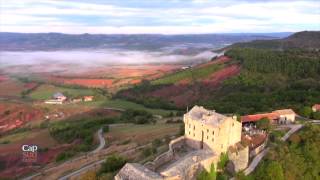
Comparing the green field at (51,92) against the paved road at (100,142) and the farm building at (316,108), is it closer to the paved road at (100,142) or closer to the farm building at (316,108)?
the paved road at (100,142)

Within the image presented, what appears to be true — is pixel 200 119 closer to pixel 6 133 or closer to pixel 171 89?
pixel 6 133

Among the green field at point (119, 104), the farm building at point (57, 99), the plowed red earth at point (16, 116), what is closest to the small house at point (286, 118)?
the green field at point (119, 104)

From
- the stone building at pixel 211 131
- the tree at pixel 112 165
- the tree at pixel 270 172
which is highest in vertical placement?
the stone building at pixel 211 131

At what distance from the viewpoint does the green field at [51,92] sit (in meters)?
138

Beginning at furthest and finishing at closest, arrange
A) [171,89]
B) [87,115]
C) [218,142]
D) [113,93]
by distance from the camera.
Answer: [113,93]
[171,89]
[87,115]
[218,142]

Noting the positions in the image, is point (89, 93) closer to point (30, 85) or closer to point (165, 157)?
point (30, 85)

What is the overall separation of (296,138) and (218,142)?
12.2m

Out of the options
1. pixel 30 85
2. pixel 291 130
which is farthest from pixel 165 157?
pixel 30 85

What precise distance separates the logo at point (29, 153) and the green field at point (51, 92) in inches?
2433

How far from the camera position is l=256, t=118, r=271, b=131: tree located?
173ft

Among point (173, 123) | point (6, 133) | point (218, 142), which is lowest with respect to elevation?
point (6, 133)

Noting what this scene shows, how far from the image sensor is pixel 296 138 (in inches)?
1950

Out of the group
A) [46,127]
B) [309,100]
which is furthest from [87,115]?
[309,100]

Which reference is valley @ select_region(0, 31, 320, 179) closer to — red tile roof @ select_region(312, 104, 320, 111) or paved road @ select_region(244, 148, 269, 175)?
red tile roof @ select_region(312, 104, 320, 111)
